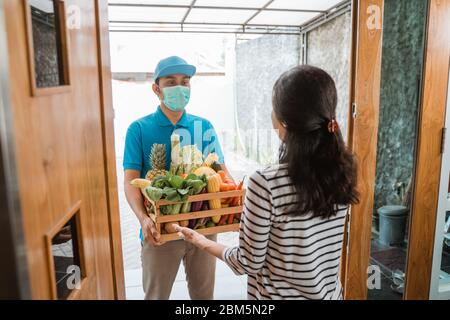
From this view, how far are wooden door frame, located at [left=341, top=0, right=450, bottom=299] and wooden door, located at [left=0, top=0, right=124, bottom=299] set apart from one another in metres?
1.08

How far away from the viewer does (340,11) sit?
387 centimetres

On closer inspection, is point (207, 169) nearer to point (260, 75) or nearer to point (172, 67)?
point (172, 67)

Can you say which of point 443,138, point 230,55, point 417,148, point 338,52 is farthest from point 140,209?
point 230,55

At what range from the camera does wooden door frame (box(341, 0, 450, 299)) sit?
163 centimetres

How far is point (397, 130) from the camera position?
190 cm

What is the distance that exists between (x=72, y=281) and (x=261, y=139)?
4.43m

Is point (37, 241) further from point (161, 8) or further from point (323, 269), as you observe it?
point (161, 8)

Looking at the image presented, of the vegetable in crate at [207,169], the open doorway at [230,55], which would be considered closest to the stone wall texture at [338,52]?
the open doorway at [230,55]

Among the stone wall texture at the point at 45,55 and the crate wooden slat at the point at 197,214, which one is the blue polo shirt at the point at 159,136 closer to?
the crate wooden slat at the point at 197,214

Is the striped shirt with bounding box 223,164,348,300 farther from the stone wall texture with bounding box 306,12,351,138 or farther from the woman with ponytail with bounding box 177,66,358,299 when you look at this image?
the stone wall texture with bounding box 306,12,351,138

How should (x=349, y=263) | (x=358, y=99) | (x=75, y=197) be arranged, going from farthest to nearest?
(x=349, y=263), (x=358, y=99), (x=75, y=197)

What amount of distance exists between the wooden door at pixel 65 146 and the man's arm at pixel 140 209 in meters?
0.16

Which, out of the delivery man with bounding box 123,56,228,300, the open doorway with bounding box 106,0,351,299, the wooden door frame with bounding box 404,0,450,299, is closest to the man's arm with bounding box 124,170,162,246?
the delivery man with bounding box 123,56,228,300
